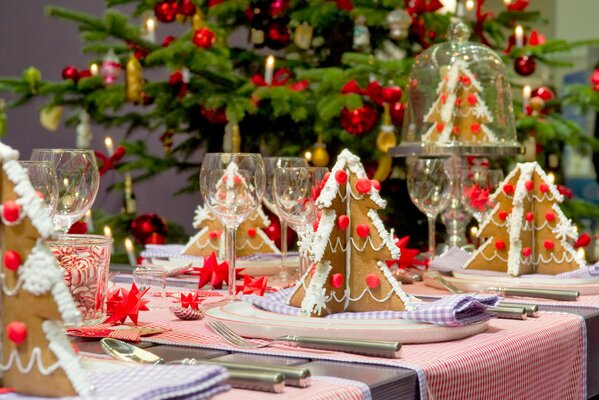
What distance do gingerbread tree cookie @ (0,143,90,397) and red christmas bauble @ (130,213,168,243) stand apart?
306cm

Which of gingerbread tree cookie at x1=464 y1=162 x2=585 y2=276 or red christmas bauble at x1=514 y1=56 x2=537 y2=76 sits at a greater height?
red christmas bauble at x1=514 y1=56 x2=537 y2=76

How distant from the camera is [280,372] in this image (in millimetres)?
982

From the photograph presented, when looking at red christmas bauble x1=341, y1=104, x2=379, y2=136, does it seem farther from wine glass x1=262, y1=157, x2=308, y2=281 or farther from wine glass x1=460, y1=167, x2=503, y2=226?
wine glass x1=262, y1=157, x2=308, y2=281

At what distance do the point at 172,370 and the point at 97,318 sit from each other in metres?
0.48

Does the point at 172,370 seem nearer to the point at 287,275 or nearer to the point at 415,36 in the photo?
the point at 287,275

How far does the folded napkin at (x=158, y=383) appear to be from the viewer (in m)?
0.87

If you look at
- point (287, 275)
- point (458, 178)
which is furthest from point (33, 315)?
point (458, 178)

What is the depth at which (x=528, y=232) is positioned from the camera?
6.24ft

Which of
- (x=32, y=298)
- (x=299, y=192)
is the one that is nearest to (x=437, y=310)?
(x=299, y=192)

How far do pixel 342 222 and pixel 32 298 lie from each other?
58 cm

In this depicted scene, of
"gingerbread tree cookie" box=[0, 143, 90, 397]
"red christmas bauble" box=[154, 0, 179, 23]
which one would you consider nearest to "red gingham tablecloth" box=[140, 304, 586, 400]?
"gingerbread tree cookie" box=[0, 143, 90, 397]

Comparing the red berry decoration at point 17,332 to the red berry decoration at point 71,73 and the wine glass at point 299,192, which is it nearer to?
the wine glass at point 299,192

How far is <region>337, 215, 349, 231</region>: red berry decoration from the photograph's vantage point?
138cm

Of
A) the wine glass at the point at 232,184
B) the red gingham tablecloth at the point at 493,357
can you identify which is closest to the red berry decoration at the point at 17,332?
the red gingham tablecloth at the point at 493,357
